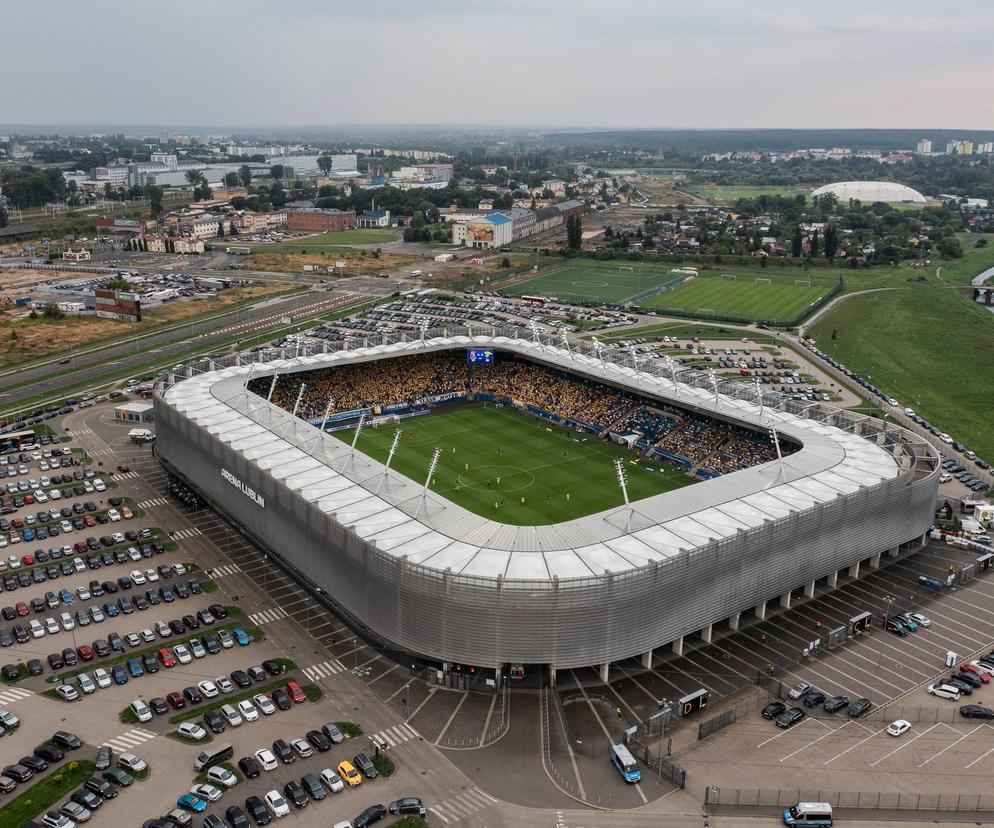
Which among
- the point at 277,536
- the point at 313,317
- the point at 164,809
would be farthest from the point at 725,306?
the point at 164,809

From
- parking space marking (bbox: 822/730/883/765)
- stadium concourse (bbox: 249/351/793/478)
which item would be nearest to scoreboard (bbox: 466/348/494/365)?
stadium concourse (bbox: 249/351/793/478)

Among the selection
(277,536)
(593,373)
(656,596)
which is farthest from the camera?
(593,373)

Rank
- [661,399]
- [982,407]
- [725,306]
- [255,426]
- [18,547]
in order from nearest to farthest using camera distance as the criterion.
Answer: [18,547], [255,426], [661,399], [982,407], [725,306]

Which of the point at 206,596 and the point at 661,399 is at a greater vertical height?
the point at 661,399

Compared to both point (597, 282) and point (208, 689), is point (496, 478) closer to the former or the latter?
point (208, 689)

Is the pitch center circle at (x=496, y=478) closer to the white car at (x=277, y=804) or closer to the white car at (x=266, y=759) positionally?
the white car at (x=266, y=759)

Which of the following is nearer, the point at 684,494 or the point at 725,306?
the point at 684,494

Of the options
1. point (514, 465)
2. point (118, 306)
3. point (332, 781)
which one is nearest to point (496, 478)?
point (514, 465)

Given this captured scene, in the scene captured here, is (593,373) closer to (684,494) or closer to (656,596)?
(684,494)
